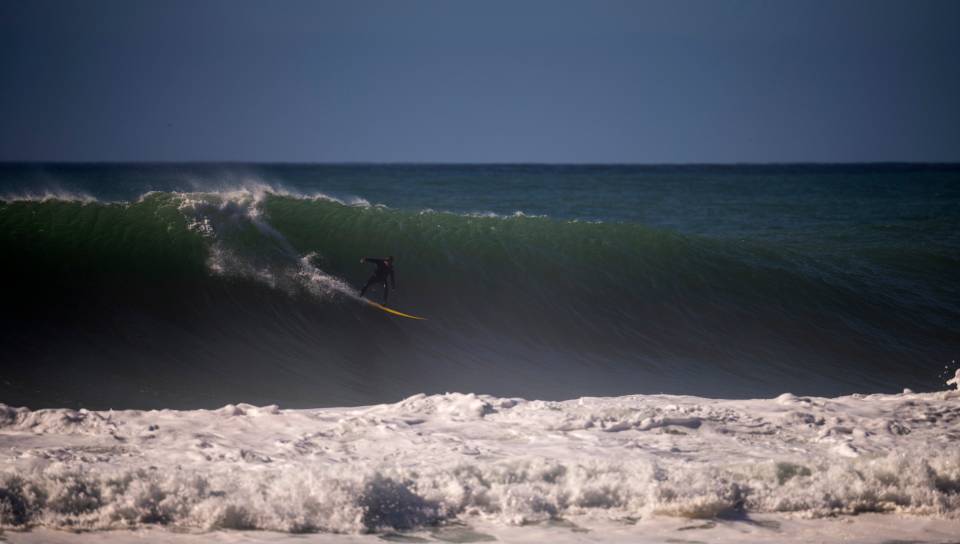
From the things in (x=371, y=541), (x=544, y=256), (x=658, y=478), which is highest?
(x=544, y=256)

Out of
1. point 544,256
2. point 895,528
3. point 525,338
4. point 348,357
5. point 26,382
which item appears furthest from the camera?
point 544,256

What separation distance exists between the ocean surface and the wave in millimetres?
33

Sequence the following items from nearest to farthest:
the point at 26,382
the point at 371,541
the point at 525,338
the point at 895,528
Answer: the point at 371,541
the point at 895,528
the point at 26,382
the point at 525,338

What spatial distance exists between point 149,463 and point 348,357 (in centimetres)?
406

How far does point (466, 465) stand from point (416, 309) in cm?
583

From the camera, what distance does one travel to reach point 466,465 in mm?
4641

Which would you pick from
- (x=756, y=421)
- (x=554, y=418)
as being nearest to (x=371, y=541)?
(x=554, y=418)

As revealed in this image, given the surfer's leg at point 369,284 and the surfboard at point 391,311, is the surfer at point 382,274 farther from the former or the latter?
the surfboard at point 391,311

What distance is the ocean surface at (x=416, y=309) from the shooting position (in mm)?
7938

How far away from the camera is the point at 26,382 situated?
6.95m

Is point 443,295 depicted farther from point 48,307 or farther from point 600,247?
point 48,307

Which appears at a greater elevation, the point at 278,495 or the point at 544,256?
the point at 544,256

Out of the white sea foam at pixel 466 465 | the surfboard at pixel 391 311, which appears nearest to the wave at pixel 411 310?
the surfboard at pixel 391 311

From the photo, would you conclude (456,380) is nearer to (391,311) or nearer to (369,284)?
(391,311)
